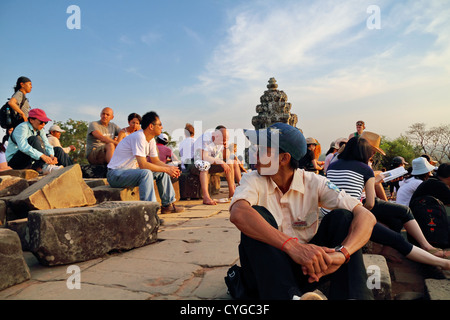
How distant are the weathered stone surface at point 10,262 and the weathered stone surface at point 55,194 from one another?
1.31 meters

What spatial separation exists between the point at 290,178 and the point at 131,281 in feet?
4.20

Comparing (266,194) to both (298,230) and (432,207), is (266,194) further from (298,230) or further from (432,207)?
(432,207)

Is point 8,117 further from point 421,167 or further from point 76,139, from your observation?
point 76,139

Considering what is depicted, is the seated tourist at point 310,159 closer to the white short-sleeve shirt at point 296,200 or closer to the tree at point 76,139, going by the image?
the white short-sleeve shirt at point 296,200

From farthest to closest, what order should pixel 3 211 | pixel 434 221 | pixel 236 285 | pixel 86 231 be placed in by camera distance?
1. pixel 3 211
2. pixel 434 221
3. pixel 86 231
4. pixel 236 285

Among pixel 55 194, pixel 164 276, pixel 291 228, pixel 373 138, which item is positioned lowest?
pixel 164 276

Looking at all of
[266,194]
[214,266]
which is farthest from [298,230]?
[214,266]

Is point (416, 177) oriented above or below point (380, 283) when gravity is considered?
above

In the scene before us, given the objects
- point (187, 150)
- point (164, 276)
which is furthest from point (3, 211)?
point (187, 150)

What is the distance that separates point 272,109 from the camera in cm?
1989

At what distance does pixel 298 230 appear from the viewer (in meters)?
1.90

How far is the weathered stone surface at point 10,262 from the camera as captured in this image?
204 cm

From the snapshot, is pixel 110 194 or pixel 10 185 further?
pixel 110 194

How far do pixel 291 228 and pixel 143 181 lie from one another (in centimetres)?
274
